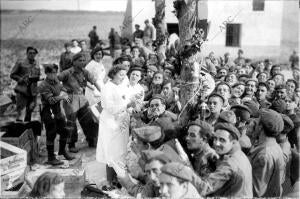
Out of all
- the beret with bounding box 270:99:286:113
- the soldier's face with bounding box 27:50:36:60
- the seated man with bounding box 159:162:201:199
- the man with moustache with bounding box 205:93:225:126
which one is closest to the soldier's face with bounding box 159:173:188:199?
the seated man with bounding box 159:162:201:199

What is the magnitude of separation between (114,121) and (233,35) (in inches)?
701

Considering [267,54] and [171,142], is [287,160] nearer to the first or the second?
[171,142]

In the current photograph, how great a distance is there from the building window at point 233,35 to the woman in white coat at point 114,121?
686 inches

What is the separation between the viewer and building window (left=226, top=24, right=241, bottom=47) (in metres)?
22.3

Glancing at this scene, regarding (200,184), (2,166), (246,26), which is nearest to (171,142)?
(200,184)

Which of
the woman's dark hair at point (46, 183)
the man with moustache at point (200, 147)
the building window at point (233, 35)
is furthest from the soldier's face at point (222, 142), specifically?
the building window at point (233, 35)

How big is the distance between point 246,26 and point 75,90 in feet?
56.0

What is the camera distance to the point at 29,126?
720cm

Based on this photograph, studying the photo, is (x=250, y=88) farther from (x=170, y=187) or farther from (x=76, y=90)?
(x=170, y=187)

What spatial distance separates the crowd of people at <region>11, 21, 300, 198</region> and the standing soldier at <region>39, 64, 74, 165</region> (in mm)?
17

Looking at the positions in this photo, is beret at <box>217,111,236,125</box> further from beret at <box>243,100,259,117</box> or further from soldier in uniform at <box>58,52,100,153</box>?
soldier in uniform at <box>58,52,100,153</box>

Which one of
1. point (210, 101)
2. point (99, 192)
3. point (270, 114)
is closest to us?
point (270, 114)

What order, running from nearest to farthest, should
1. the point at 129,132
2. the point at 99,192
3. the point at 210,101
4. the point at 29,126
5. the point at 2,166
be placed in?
the point at 99,192 → the point at 210,101 → the point at 2,166 → the point at 129,132 → the point at 29,126

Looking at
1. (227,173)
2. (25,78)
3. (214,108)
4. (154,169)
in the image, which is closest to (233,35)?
(25,78)
